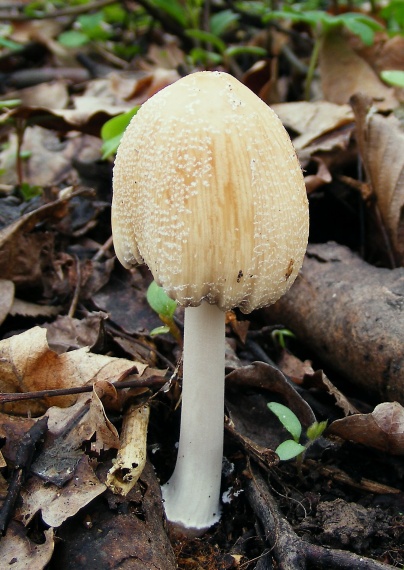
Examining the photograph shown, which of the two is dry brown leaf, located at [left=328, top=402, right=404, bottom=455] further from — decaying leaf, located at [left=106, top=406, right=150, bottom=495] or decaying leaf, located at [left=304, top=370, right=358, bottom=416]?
decaying leaf, located at [left=106, top=406, right=150, bottom=495]

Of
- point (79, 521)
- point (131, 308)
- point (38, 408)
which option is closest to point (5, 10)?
point (131, 308)

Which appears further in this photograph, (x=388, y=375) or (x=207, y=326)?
(x=388, y=375)

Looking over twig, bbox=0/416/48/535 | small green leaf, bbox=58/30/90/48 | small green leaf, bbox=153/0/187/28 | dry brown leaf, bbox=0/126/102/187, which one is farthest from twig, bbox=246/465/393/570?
small green leaf, bbox=58/30/90/48

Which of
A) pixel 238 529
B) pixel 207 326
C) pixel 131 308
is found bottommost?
pixel 238 529

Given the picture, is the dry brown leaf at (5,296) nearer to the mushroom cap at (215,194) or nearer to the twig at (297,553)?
the mushroom cap at (215,194)

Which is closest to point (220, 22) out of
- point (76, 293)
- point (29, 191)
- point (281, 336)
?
point (29, 191)

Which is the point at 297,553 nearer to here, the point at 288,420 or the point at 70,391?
the point at 288,420

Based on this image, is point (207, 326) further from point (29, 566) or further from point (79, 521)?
point (29, 566)
